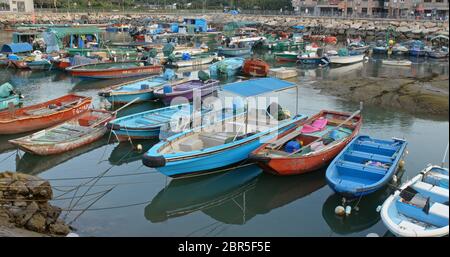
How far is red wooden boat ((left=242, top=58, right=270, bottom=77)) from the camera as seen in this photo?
3089 centimetres

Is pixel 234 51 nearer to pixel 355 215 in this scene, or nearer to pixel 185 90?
pixel 185 90

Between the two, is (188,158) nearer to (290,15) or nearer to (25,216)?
(25,216)

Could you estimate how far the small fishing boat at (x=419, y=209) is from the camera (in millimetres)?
8742

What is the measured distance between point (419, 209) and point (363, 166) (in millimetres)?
3070

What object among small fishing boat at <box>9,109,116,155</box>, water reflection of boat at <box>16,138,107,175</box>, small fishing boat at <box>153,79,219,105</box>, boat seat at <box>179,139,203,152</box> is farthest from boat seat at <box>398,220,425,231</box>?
small fishing boat at <box>153,79,219,105</box>

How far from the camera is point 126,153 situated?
641 inches

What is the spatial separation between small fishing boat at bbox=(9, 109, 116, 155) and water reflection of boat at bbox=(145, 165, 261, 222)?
4850 mm

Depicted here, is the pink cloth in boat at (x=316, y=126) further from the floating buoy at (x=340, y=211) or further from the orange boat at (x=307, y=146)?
the floating buoy at (x=340, y=211)

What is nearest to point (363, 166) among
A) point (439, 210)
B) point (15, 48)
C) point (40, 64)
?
point (439, 210)

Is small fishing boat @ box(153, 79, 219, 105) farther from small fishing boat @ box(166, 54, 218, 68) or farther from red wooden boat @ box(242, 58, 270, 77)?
small fishing boat @ box(166, 54, 218, 68)

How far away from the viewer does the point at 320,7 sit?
80.5 metres

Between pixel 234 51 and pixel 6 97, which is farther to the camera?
pixel 234 51

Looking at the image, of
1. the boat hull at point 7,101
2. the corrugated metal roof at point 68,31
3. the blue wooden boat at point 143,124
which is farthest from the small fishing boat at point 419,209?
the corrugated metal roof at point 68,31

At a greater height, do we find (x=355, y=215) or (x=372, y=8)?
(x=372, y=8)
